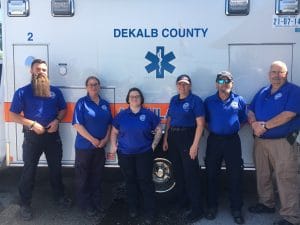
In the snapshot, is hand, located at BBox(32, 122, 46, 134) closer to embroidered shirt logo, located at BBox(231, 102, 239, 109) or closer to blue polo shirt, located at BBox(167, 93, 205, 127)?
blue polo shirt, located at BBox(167, 93, 205, 127)

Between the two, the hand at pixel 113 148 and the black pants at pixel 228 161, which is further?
the hand at pixel 113 148

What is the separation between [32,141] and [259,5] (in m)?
2.93

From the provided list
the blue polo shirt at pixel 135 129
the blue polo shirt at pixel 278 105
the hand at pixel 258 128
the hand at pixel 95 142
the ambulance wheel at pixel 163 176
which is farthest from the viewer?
the ambulance wheel at pixel 163 176

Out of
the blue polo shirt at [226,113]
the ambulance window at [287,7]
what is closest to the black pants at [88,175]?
the blue polo shirt at [226,113]

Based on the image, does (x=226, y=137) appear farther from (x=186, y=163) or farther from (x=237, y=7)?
(x=237, y=7)

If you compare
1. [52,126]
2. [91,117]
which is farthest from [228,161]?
[52,126]

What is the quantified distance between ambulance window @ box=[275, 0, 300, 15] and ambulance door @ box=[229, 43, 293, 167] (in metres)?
0.35

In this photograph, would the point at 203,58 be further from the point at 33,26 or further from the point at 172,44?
the point at 33,26

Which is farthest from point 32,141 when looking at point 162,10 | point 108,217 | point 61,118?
point 162,10

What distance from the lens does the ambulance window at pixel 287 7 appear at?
4543 millimetres

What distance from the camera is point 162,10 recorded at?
4.66 metres

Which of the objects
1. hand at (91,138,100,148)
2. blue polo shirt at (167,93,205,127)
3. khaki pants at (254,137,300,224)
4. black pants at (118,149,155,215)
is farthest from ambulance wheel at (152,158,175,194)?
khaki pants at (254,137,300,224)

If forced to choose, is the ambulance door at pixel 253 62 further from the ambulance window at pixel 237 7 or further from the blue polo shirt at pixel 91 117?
the blue polo shirt at pixel 91 117

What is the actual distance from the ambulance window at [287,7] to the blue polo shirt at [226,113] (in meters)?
1.03
